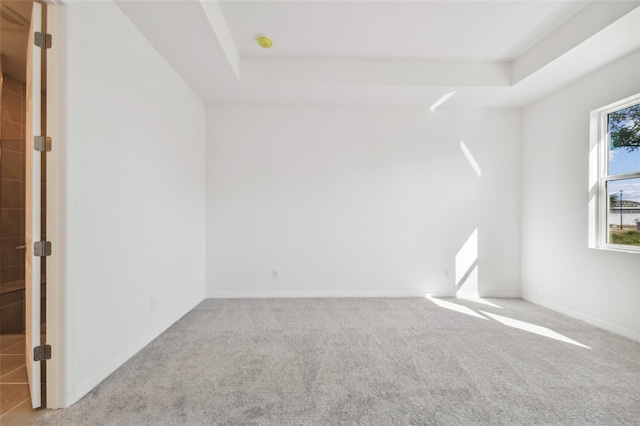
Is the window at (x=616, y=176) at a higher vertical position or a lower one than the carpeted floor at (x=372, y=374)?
higher

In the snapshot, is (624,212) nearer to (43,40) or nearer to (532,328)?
(532,328)

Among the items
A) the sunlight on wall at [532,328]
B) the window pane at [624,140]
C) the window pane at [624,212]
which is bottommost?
the sunlight on wall at [532,328]

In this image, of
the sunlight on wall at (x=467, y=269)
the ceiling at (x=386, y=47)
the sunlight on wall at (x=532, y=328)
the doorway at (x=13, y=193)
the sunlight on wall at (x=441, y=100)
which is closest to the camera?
the doorway at (x=13, y=193)

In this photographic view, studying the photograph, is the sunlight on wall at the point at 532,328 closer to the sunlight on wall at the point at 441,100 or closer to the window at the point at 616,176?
the window at the point at 616,176

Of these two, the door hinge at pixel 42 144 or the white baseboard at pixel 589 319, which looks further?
the white baseboard at pixel 589 319

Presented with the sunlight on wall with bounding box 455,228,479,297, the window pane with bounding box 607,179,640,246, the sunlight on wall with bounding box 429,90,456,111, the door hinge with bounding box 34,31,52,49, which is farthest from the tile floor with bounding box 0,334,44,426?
the window pane with bounding box 607,179,640,246

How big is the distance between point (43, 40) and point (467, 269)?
4967 mm

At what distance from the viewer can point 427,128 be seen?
4164 mm

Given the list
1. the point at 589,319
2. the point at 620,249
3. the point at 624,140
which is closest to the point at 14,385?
the point at 589,319

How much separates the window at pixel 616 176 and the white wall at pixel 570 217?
0.08 meters

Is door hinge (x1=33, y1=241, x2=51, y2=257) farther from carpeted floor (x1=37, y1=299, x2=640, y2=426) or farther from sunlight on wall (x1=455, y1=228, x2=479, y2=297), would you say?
sunlight on wall (x1=455, y1=228, x2=479, y2=297)

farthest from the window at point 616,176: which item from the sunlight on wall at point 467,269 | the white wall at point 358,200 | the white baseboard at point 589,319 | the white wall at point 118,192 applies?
the white wall at point 118,192

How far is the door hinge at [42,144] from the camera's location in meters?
1.69

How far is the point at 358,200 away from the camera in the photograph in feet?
13.5
